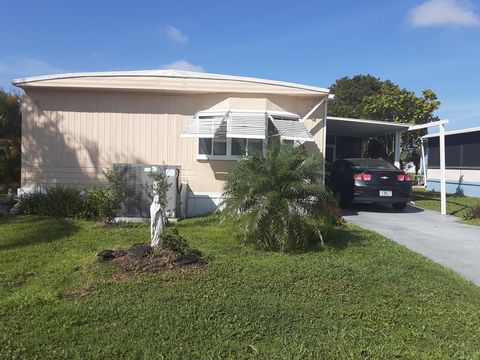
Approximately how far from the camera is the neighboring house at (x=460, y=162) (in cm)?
1794

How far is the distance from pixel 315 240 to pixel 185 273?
277 cm

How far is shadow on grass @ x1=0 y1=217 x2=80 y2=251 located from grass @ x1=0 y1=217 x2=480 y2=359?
0.56m

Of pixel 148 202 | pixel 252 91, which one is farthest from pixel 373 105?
pixel 148 202

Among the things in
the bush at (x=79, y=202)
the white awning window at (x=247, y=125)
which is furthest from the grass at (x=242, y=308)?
the white awning window at (x=247, y=125)

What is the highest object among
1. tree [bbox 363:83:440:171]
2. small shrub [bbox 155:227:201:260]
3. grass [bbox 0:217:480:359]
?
tree [bbox 363:83:440:171]

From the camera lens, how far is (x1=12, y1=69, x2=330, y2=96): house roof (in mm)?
10953

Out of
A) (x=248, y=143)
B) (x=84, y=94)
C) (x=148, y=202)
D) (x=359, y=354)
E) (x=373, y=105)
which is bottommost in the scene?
(x=359, y=354)

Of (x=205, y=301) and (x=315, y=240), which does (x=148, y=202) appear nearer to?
(x=315, y=240)

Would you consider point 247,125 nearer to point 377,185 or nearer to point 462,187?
point 377,185

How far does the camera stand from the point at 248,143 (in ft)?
36.4

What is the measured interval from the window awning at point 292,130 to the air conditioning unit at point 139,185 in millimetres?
2549

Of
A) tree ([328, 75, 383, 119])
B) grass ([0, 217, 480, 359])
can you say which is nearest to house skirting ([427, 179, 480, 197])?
grass ([0, 217, 480, 359])

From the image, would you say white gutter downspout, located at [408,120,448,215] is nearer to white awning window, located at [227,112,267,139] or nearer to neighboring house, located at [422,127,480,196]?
neighboring house, located at [422,127,480,196]

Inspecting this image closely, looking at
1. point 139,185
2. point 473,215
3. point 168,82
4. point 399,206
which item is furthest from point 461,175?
point 139,185
